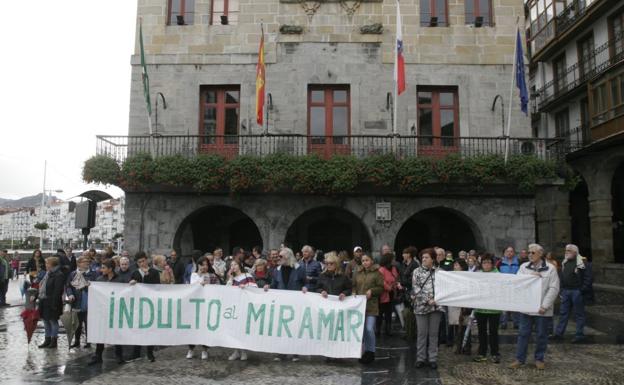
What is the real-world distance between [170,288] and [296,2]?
12686 mm

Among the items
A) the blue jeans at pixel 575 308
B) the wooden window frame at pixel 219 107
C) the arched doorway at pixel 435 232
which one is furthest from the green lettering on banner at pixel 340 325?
the arched doorway at pixel 435 232

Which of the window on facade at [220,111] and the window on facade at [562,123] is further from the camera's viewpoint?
the window on facade at [562,123]

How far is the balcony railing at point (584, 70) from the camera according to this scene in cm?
2252

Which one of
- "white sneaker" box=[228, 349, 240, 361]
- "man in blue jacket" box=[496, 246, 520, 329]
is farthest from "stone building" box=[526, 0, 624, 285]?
"white sneaker" box=[228, 349, 240, 361]

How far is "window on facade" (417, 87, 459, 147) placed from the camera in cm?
1811

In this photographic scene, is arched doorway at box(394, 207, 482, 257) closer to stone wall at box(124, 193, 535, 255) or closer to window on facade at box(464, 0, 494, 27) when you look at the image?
stone wall at box(124, 193, 535, 255)

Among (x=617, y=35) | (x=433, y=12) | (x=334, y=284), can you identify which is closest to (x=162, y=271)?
(x=334, y=284)

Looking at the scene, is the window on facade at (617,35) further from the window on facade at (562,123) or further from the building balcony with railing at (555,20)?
the window on facade at (562,123)

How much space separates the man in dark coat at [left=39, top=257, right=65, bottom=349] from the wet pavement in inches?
A: 12.4

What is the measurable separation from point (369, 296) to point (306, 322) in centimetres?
111

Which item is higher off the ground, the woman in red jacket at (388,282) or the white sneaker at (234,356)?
the woman in red jacket at (388,282)

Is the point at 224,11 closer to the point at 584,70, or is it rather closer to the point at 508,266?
the point at 508,266

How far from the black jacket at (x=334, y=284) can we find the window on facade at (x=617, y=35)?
19.5m

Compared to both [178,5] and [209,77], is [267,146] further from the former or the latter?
[178,5]
